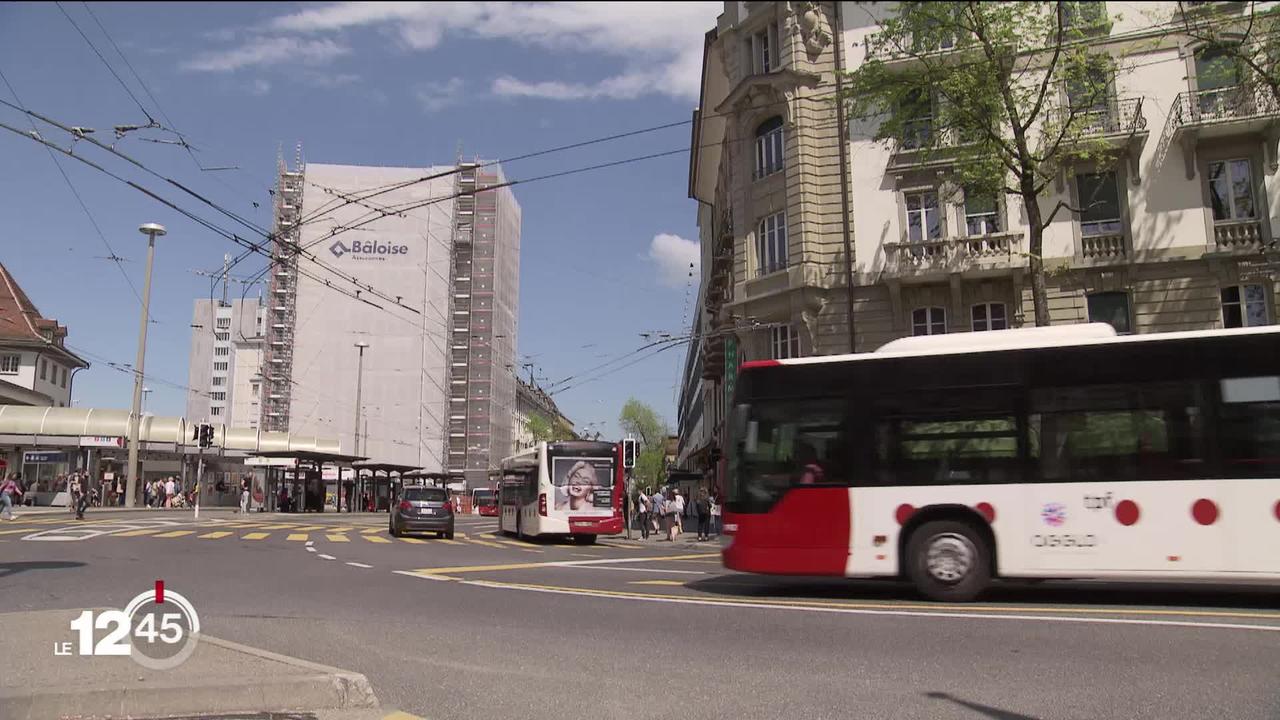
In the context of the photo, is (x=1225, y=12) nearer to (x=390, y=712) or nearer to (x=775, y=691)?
(x=775, y=691)

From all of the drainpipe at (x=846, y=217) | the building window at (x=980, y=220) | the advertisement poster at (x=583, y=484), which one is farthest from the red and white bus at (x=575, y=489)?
the building window at (x=980, y=220)

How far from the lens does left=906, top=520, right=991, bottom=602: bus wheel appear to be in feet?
35.0

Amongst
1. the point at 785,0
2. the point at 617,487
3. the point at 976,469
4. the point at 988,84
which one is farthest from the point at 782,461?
the point at 617,487

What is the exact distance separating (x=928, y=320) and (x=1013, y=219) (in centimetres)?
393

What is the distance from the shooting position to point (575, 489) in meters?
25.4

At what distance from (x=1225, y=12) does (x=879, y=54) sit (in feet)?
28.2

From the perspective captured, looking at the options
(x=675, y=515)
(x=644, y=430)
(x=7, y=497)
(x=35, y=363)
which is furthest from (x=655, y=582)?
(x=644, y=430)

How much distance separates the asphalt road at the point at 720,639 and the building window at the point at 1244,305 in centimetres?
1650

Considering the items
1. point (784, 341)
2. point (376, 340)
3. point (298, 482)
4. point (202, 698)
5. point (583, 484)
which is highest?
point (376, 340)

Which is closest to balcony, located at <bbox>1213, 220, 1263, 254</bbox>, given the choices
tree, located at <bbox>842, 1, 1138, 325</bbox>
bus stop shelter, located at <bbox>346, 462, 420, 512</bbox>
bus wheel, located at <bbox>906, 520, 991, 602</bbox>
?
tree, located at <bbox>842, 1, 1138, 325</bbox>

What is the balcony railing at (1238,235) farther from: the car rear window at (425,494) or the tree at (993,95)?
the car rear window at (425,494)

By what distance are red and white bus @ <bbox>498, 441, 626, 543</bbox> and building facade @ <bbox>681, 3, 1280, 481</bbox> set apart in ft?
12.9

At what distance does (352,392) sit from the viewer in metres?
74.6

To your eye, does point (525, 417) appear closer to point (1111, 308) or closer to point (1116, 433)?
point (1111, 308)
